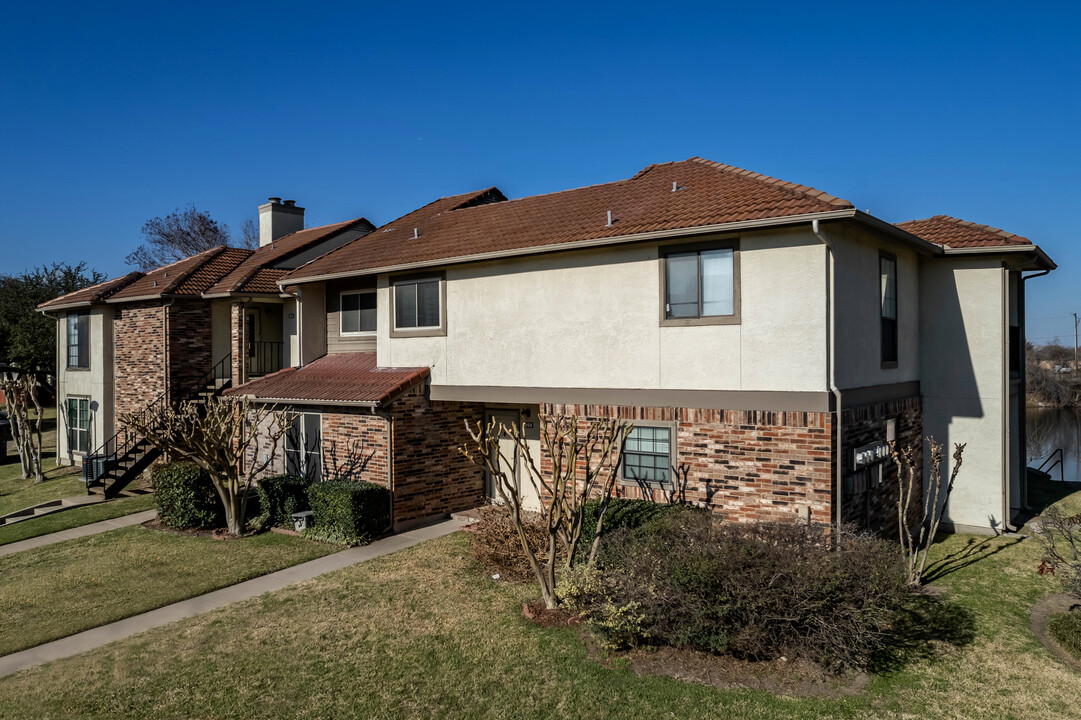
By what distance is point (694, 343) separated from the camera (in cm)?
1041

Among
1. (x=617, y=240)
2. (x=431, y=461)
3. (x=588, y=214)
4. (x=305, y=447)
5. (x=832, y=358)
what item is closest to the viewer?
(x=832, y=358)

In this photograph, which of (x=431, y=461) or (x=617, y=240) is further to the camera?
(x=431, y=461)

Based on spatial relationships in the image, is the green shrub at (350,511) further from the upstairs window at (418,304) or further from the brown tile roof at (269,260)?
the brown tile roof at (269,260)

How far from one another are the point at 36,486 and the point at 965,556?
21.8m

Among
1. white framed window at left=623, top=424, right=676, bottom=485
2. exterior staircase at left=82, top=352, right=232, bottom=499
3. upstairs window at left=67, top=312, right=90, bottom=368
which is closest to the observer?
white framed window at left=623, top=424, right=676, bottom=485

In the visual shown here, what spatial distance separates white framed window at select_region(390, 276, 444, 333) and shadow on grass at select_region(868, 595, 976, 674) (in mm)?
8772

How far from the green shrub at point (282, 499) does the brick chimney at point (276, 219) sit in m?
12.9

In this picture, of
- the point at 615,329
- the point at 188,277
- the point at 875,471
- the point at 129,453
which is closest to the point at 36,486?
the point at 129,453

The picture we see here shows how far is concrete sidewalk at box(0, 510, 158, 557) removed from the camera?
43.4 ft

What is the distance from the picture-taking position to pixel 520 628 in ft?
27.2

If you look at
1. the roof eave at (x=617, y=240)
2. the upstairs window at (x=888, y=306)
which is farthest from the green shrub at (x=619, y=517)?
the upstairs window at (x=888, y=306)

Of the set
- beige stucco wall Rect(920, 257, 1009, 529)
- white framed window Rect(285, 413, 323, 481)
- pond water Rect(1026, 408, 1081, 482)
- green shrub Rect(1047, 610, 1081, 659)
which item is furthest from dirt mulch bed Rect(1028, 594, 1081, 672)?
pond water Rect(1026, 408, 1081, 482)

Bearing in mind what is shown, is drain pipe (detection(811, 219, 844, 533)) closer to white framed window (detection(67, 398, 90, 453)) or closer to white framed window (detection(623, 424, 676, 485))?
white framed window (detection(623, 424, 676, 485))

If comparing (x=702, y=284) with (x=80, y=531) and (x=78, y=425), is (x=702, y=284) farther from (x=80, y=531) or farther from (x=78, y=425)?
(x=78, y=425)
